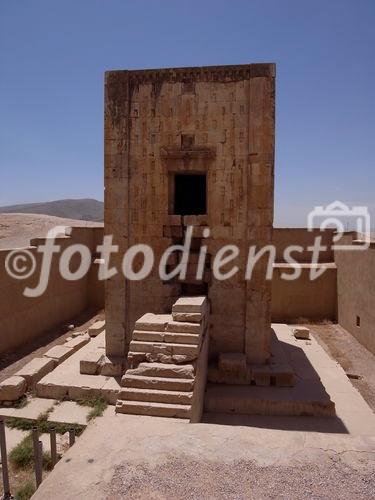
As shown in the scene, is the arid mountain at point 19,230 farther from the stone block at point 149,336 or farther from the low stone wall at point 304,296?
the stone block at point 149,336

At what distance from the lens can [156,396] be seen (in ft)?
18.7

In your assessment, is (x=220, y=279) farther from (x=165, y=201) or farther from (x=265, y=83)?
(x=265, y=83)

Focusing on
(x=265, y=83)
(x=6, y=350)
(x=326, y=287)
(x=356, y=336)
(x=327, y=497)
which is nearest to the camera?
(x=327, y=497)

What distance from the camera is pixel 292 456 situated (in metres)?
3.51

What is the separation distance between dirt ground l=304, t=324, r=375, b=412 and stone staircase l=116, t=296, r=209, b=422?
208 inches

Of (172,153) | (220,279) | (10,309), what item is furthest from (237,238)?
(10,309)

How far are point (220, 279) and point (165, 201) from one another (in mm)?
2260

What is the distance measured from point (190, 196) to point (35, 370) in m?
6.45

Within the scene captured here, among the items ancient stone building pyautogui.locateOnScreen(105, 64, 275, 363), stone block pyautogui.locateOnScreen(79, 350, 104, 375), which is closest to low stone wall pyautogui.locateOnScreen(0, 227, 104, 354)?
stone block pyautogui.locateOnScreen(79, 350, 104, 375)

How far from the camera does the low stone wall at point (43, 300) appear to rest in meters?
11.7

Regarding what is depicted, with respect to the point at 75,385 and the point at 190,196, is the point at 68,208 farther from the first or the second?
the point at 75,385

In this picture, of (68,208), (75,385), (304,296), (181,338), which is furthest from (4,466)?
(68,208)

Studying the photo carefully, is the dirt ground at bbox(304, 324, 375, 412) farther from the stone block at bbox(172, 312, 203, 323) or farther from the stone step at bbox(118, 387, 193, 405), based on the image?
the stone step at bbox(118, 387, 193, 405)

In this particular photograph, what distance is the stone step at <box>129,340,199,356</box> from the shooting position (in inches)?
251
